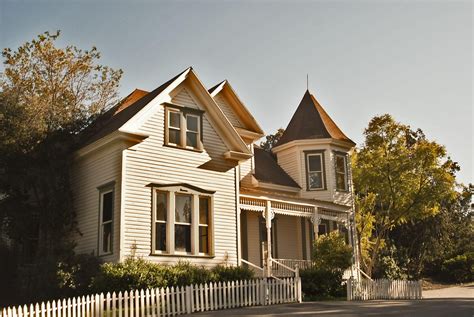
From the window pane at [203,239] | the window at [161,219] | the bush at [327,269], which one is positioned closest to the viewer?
the window at [161,219]

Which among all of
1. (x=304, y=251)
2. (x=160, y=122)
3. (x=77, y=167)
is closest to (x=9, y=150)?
(x=77, y=167)

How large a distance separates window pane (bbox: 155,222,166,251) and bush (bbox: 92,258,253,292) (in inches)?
31.6

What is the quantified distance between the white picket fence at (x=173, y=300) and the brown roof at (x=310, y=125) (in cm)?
1213

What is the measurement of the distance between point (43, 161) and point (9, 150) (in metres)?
1.30

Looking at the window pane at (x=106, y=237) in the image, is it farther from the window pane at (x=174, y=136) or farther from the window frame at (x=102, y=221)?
the window pane at (x=174, y=136)

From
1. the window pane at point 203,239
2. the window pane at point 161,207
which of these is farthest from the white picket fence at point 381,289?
the window pane at point 161,207

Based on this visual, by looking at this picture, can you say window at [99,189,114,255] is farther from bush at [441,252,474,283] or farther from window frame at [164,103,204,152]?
bush at [441,252,474,283]

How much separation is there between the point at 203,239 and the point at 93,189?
444 cm

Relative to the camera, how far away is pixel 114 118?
2294 centimetres

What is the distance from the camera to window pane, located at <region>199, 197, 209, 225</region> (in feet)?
69.8

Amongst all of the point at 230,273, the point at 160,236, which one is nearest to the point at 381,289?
the point at 230,273

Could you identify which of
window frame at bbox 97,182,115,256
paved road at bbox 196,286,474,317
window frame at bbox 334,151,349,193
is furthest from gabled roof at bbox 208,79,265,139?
paved road at bbox 196,286,474,317

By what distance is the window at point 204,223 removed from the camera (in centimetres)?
2109

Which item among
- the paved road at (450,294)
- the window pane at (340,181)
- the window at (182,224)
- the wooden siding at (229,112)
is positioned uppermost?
the wooden siding at (229,112)
